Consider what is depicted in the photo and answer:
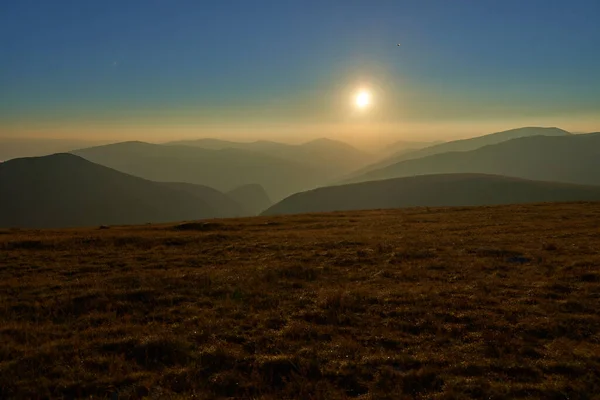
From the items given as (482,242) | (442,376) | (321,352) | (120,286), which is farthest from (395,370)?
(482,242)

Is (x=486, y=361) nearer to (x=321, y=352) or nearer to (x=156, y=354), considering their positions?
(x=321, y=352)

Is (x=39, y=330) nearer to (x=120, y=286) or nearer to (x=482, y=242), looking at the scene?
(x=120, y=286)

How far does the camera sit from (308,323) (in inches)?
559

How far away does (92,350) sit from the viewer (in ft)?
40.1

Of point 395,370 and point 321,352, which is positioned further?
point 321,352

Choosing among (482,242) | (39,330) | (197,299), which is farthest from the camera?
(482,242)

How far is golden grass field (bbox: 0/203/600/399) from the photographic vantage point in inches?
405

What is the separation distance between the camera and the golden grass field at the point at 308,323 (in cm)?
1028

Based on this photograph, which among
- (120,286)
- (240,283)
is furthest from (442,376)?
(120,286)

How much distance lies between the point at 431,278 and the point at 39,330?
17867mm

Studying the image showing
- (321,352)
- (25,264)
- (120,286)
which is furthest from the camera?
(25,264)

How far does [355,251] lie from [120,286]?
50.6ft

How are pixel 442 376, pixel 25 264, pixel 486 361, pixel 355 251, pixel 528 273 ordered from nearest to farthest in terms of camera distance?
pixel 442 376
pixel 486 361
pixel 528 273
pixel 25 264
pixel 355 251

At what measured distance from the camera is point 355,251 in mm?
26906
